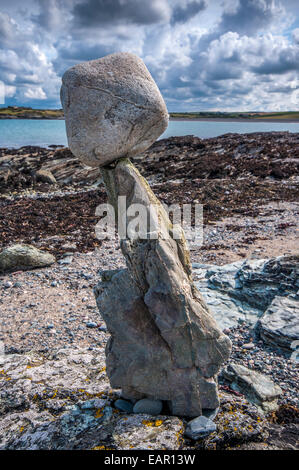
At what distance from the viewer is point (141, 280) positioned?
4.09 m

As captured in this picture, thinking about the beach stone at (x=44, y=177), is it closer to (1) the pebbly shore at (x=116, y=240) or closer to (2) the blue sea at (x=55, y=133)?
(1) the pebbly shore at (x=116, y=240)

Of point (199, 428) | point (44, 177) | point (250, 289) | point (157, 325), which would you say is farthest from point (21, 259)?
point (44, 177)

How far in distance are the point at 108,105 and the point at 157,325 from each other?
2750mm

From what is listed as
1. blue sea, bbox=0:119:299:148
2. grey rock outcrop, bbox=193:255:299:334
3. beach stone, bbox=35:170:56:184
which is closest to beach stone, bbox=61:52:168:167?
grey rock outcrop, bbox=193:255:299:334

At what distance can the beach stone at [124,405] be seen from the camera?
4.09 m

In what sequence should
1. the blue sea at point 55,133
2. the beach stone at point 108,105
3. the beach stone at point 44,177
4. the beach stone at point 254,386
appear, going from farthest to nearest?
the blue sea at point 55,133 < the beach stone at point 44,177 < the beach stone at point 254,386 < the beach stone at point 108,105

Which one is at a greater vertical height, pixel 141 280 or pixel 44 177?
pixel 141 280

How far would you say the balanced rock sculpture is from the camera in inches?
151

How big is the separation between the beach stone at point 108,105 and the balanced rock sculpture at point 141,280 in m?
0.01

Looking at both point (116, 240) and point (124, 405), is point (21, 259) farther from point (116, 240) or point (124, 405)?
point (124, 405)

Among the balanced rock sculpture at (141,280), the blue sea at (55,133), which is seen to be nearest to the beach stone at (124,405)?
the balanced rock sculpture at (141,280)

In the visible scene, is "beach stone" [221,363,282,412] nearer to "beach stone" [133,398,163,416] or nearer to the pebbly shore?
the pebbly shore

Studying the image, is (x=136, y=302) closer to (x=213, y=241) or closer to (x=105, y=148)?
(x=105, y=148)
